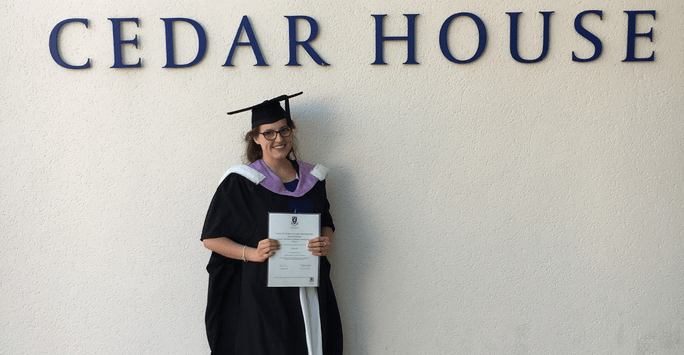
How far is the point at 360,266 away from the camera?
Result: 8.31 ft

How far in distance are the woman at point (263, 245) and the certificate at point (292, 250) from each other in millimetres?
34

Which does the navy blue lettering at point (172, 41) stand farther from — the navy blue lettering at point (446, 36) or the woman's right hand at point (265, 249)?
the navy blue lettering at point (446, 36)

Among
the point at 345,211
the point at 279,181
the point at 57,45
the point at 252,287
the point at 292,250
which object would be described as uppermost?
the point at 57,45

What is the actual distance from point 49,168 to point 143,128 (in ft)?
1.65

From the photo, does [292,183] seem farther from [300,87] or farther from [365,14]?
[365,14]

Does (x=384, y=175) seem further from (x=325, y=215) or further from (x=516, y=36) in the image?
(x=516, y=36)

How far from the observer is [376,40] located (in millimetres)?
2396

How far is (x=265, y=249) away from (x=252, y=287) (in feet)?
0.66

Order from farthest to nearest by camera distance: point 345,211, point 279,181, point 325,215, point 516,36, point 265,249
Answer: point 345,211
point 516,36
point 325,215
point 279,181
point 265,249

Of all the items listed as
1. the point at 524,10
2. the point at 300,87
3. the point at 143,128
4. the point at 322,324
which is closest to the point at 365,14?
the point at 300,87

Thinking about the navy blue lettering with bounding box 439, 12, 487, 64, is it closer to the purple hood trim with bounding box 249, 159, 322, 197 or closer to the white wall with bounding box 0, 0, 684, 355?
the white wall with bounding box 0, 0, 684, 355

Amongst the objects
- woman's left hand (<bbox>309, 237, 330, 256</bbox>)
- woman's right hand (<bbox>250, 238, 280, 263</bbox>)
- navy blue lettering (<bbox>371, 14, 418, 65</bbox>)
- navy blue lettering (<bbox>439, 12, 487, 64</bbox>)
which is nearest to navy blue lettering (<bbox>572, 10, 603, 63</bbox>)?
navy blue lettering (<bbox>439, 12, 487, 64</bbox>)

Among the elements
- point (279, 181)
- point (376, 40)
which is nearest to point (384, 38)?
point (376, 40)

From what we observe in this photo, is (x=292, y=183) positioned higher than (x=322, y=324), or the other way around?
(x=292, y=183)
